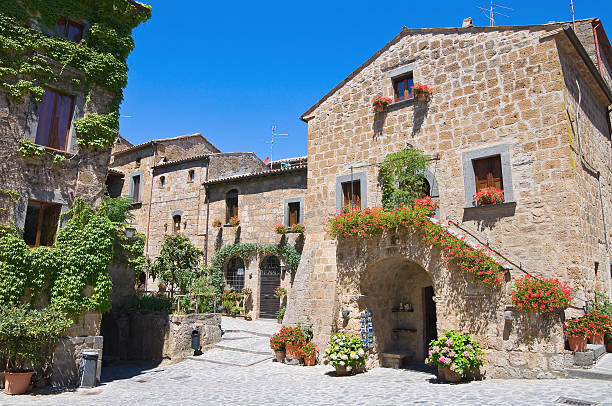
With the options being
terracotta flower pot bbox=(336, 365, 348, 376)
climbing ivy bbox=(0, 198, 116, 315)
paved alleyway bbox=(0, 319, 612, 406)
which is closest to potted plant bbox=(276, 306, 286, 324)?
paved alleyway bbox=(0, 319, 612, 406)

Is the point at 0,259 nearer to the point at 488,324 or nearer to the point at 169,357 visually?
the point at 169,357

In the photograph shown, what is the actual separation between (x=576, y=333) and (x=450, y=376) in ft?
9.09

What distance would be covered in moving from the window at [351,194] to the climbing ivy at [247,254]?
6487 millimetres

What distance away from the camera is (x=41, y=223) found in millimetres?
11055

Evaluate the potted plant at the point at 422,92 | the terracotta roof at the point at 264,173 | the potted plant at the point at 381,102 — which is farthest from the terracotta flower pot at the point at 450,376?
the terracotta roof at the point at 264,173

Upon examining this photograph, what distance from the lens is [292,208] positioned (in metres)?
20.4

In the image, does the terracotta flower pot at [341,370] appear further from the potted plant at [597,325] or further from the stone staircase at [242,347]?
the potted plant at [597,325]

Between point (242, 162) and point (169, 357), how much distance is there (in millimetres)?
13916

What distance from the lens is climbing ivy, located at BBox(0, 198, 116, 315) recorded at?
10031mm

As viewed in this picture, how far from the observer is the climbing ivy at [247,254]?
779 inches

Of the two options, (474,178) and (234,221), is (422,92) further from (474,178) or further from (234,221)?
(234,221)

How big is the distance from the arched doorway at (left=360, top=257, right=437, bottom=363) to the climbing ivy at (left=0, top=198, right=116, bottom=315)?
23.6 ft

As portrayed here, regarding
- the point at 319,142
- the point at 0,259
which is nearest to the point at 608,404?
the point at 319,142

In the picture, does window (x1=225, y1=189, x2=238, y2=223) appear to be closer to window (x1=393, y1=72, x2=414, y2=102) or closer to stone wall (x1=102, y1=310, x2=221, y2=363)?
stone wall (x1=102, y1=310, x2=221, y2=363)
